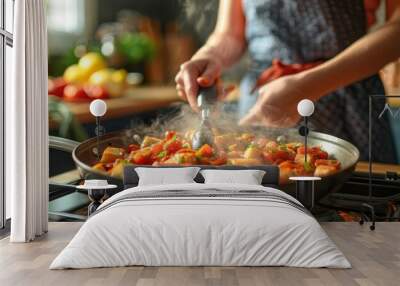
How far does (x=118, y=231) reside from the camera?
487 cm

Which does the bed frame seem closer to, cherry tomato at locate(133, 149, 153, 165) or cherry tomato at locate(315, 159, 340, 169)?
cherry tomato at locate(133, 149, 153, 165)

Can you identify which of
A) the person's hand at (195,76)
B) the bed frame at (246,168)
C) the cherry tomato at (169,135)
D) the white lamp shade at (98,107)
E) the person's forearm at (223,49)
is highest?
the person's forearm at (223,49)

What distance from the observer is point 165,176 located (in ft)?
22.7

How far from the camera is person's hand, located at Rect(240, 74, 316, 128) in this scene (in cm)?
768

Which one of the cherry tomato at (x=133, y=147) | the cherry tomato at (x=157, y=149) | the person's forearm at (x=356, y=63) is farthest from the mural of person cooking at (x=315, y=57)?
the cherry tomato at (x=133, y=147)

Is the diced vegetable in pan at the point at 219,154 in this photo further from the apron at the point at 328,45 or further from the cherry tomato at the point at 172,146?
the apron at the point at 328,45

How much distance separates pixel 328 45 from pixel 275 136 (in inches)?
46.0

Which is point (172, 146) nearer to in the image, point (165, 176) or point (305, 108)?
point (165, 176)

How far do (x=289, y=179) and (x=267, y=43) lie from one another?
156 centimetres

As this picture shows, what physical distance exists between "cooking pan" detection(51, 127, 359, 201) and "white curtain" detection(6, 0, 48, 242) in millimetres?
1072

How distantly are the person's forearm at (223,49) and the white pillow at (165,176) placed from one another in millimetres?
1432

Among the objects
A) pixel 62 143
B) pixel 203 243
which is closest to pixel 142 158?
pixel 62 143

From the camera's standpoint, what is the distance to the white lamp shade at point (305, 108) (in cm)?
731

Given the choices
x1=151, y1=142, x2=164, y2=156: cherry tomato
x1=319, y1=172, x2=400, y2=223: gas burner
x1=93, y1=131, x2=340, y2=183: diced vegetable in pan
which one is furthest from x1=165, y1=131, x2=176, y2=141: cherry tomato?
x1=319, y1=172, x2=400, y2=223: gas burner
